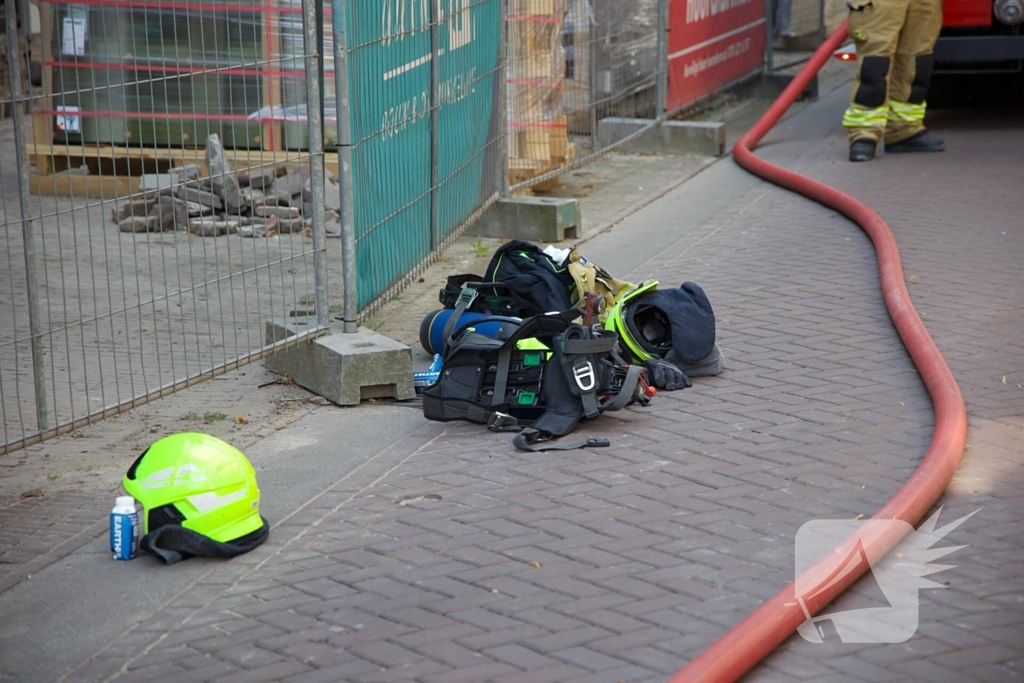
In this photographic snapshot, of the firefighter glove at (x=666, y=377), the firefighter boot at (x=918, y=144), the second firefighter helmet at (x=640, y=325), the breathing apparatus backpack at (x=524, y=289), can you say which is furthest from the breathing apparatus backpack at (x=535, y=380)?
the firefighter boot at (x=918, y=144)

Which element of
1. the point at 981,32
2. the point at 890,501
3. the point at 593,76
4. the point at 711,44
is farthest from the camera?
the point at 711,44

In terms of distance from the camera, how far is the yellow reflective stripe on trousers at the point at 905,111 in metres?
9.90

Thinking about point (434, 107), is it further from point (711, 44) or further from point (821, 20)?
point (821, 20)

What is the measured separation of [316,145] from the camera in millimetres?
5273

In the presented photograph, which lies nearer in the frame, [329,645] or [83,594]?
[329,645]

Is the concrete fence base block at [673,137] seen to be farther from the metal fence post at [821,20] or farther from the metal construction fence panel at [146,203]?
the metal fence post at [821,20]

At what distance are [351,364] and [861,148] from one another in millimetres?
5965

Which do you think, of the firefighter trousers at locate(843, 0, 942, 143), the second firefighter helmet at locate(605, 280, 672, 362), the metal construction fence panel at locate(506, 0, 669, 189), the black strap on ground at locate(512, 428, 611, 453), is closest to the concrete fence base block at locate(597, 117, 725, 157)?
the metal construction fence panel at locate(506, 0, 669, 189)

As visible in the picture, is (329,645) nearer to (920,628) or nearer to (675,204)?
(920,628)

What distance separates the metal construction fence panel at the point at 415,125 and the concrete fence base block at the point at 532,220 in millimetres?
419

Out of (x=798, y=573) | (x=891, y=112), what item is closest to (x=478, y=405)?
(x=798, y=573)

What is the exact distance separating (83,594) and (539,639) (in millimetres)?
1436

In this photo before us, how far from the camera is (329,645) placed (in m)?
3.34

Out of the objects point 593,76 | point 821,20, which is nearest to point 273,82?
point 593,76
